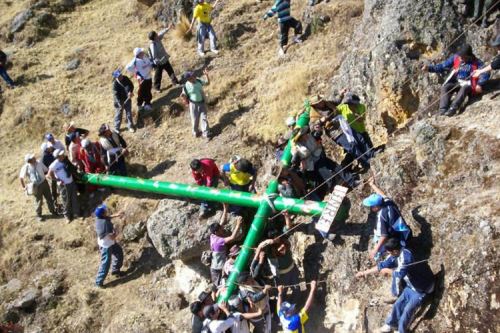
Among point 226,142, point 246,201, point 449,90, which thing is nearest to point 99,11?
point 226,142

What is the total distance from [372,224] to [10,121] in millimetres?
14453

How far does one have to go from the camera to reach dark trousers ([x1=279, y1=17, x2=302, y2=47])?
1703 cm

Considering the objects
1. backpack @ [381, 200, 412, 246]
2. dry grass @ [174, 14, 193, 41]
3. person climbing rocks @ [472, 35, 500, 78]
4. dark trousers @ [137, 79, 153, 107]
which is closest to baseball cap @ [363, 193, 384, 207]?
backpack @ [381, 200, 412, 246]

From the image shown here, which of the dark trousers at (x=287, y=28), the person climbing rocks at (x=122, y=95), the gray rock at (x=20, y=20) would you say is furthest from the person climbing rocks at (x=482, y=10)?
the gray rock at (x=20, y=20)

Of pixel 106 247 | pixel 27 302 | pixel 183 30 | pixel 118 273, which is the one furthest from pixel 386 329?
pixel 183 30

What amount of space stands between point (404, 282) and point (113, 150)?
880 centimetres

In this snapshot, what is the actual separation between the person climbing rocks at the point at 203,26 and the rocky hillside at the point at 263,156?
368mm

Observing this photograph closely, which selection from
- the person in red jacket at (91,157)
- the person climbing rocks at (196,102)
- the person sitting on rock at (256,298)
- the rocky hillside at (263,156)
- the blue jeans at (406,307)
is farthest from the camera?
the person in red jacket at (91,157)

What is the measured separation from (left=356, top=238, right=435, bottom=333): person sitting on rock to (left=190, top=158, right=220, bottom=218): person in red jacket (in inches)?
200

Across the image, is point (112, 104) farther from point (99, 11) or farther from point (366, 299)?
point (366, 299)

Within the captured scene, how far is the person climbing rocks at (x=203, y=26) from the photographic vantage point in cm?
1795

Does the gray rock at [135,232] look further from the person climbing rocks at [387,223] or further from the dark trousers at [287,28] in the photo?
the person climbing rocks at [387,223]

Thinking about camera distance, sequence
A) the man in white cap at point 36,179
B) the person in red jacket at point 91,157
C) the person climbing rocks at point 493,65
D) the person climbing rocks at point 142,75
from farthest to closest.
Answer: the person climbing rocks at point 142,75, the person in red jacket at point 91,157, the man in white cap at point 36,179, the person climbing rocks at point 493,65

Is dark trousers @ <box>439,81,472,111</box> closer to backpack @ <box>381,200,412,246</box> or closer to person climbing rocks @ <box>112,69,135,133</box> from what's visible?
backpack @ <box>381,200,412,246</box>
